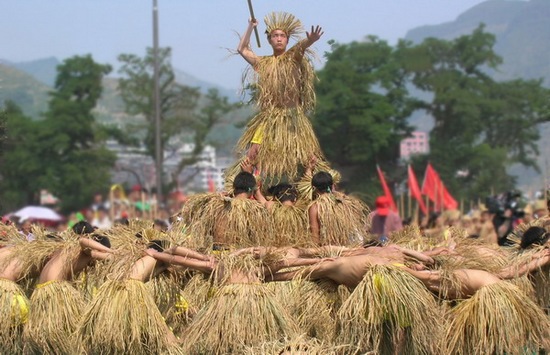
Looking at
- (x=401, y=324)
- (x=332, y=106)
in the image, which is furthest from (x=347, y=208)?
(x=332, y=106)

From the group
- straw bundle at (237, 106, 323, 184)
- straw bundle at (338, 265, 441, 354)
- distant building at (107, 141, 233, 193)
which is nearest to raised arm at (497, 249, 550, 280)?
straw bundle at (338, 265, 441, 354)

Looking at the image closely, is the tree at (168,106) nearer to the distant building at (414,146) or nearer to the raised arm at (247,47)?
the distant building at (414,146)

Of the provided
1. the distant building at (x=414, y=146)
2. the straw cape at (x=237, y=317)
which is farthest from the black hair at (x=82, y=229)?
the distant building at (x=414, y=146)

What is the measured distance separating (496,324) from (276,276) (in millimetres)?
1322

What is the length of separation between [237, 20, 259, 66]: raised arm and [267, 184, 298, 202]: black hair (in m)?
0.93

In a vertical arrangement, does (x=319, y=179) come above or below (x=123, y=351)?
above

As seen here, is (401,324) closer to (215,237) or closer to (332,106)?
(215,237)

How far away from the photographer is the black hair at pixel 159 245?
7020 millimetres

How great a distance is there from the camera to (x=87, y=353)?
6.98 metres

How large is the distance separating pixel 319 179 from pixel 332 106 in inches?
720

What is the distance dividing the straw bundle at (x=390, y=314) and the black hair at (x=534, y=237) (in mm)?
1174

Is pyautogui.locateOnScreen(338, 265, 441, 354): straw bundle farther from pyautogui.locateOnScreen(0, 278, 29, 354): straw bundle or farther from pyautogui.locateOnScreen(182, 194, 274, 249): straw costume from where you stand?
pyautogui.locateOnScreen(0, 278, 29, 354): straw bundle

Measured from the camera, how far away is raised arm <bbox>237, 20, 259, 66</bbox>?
818cm

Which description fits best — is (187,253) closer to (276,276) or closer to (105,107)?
(276,276)
